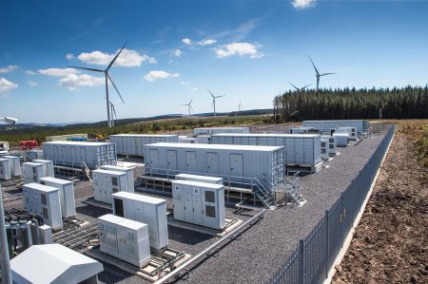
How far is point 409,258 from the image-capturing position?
1266cm

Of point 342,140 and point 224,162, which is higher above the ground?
point 224,162

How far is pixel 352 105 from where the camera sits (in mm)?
110000

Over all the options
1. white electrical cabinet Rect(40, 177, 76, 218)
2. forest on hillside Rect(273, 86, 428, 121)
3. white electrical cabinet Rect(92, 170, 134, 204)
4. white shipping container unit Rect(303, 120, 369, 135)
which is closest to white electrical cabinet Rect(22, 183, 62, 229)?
white electrical cabinet Rect(40, 177, 76, 218)

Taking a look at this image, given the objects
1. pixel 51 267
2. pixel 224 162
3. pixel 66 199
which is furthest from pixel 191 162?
pixel 51 267

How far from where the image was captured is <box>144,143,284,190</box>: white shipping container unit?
2178cm

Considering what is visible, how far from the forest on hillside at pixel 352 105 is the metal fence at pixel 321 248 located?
102150 millimetres

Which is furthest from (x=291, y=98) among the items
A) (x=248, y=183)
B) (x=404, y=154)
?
(x=248, y=183)

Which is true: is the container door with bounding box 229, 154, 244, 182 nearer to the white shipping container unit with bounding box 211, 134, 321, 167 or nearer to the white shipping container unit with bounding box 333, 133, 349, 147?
the white shipping container unit with bounding box 211, 134, 321, 167

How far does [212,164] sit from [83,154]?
16372 mm

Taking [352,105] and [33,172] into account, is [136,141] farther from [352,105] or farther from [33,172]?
[352,105]

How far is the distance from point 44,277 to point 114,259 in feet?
18.4

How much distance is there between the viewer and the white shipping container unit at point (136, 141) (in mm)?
39844

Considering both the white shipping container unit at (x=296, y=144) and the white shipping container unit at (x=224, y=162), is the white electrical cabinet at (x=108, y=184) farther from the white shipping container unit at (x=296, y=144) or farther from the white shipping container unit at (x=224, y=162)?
the white shipping container unit at (x=296, y=144)

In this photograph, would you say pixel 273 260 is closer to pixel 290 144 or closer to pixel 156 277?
pixel 156 277
